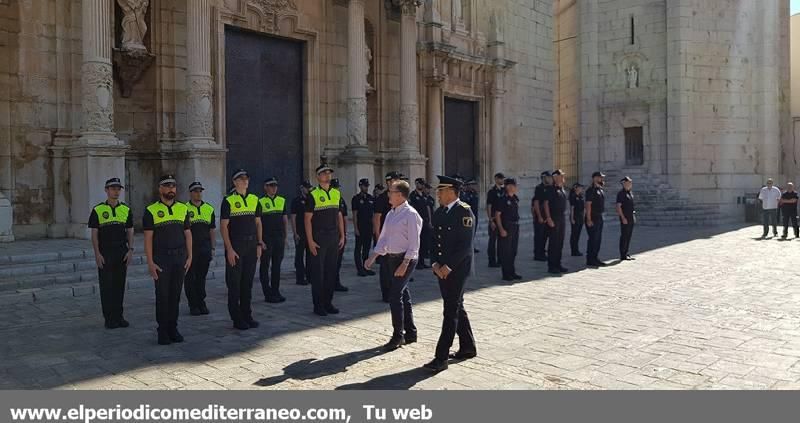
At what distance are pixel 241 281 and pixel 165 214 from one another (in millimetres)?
1162

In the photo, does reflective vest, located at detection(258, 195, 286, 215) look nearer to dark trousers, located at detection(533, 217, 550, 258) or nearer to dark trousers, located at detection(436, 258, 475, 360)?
dark trousers, located at detection(436, 258, 475, 360)

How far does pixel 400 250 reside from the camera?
263 inches

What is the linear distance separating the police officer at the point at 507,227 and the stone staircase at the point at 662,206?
48.2ft

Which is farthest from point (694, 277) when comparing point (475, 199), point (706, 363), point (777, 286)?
point (706, 363)

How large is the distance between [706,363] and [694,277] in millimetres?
5962

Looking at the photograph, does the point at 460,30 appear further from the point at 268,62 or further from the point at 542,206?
the point at 542,206

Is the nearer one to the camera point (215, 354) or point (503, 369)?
point (503, 369)

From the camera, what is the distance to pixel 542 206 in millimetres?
12695

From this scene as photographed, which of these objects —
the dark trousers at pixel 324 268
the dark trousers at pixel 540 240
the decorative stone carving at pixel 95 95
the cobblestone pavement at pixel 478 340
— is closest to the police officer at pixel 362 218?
the cobblestone pavement at pixel 478 340

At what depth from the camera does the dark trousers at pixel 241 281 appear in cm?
739

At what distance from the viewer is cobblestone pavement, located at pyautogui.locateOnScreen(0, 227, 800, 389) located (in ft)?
17.9

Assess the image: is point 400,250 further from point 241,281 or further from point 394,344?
point 241,281

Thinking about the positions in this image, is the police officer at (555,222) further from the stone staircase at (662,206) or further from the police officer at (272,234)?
the stone staircase at (662,206)

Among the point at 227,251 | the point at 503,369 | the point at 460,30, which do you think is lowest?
the point at 503,369
